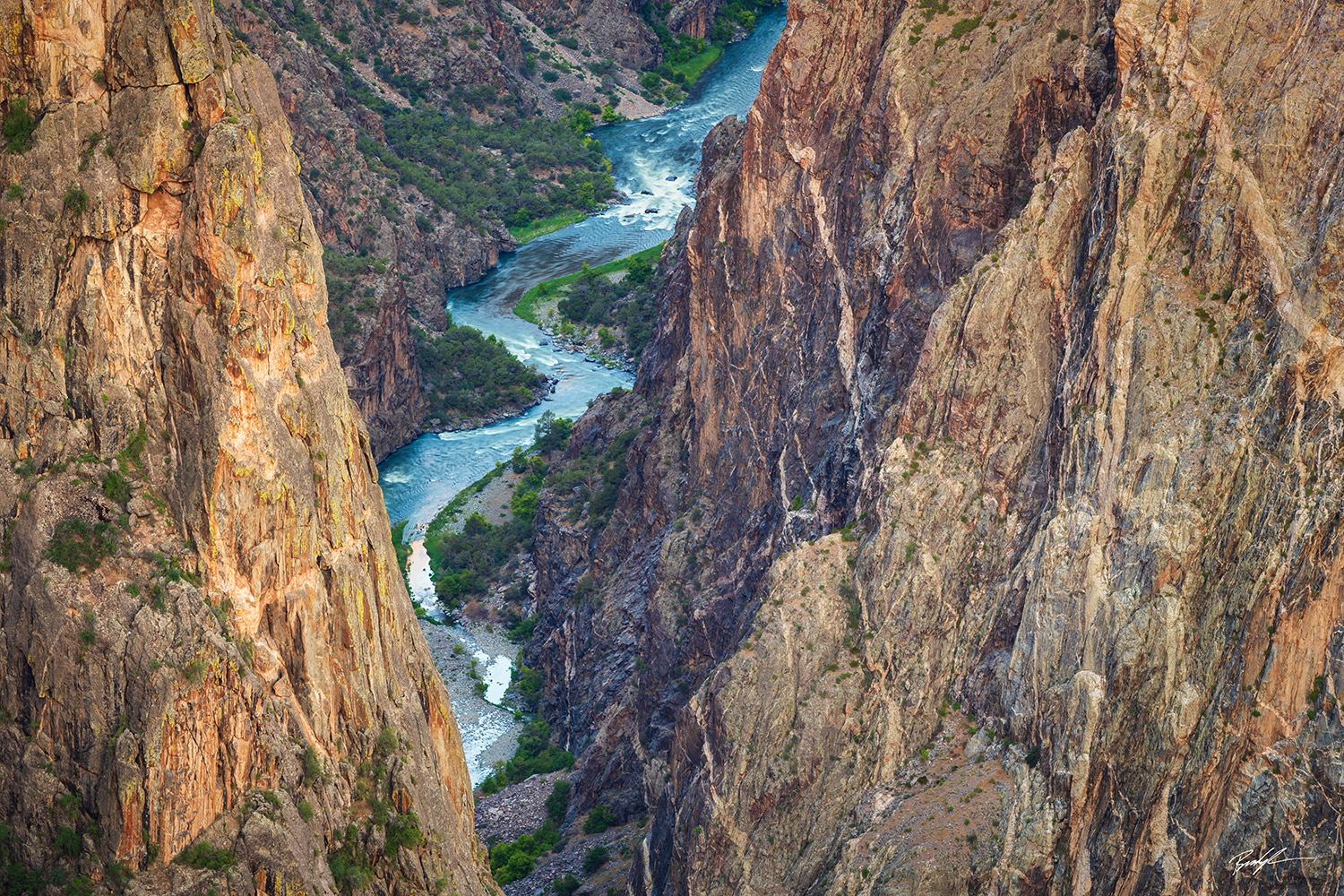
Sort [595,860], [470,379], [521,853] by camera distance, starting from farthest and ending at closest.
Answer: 1. [470,379]
2. [521,853]
3. [595,860]

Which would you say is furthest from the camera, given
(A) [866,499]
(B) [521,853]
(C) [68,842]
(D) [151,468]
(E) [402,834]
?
(B) [521,853]

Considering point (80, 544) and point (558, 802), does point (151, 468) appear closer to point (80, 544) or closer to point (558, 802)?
point (80, 544)

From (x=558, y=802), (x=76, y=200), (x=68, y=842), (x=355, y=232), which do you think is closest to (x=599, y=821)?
(x=558, y=802)

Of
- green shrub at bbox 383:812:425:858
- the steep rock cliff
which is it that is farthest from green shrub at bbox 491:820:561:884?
the steep rock cliff

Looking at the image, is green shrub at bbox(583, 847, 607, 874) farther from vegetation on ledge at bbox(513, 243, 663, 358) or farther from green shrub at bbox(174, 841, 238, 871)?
vegetation on ledge at bbox(513, 243, 663, 358)

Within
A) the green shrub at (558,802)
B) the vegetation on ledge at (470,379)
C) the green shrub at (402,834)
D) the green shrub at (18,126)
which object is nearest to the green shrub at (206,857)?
the green shrub at (402,834)

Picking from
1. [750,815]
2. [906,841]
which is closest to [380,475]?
[750,815]
